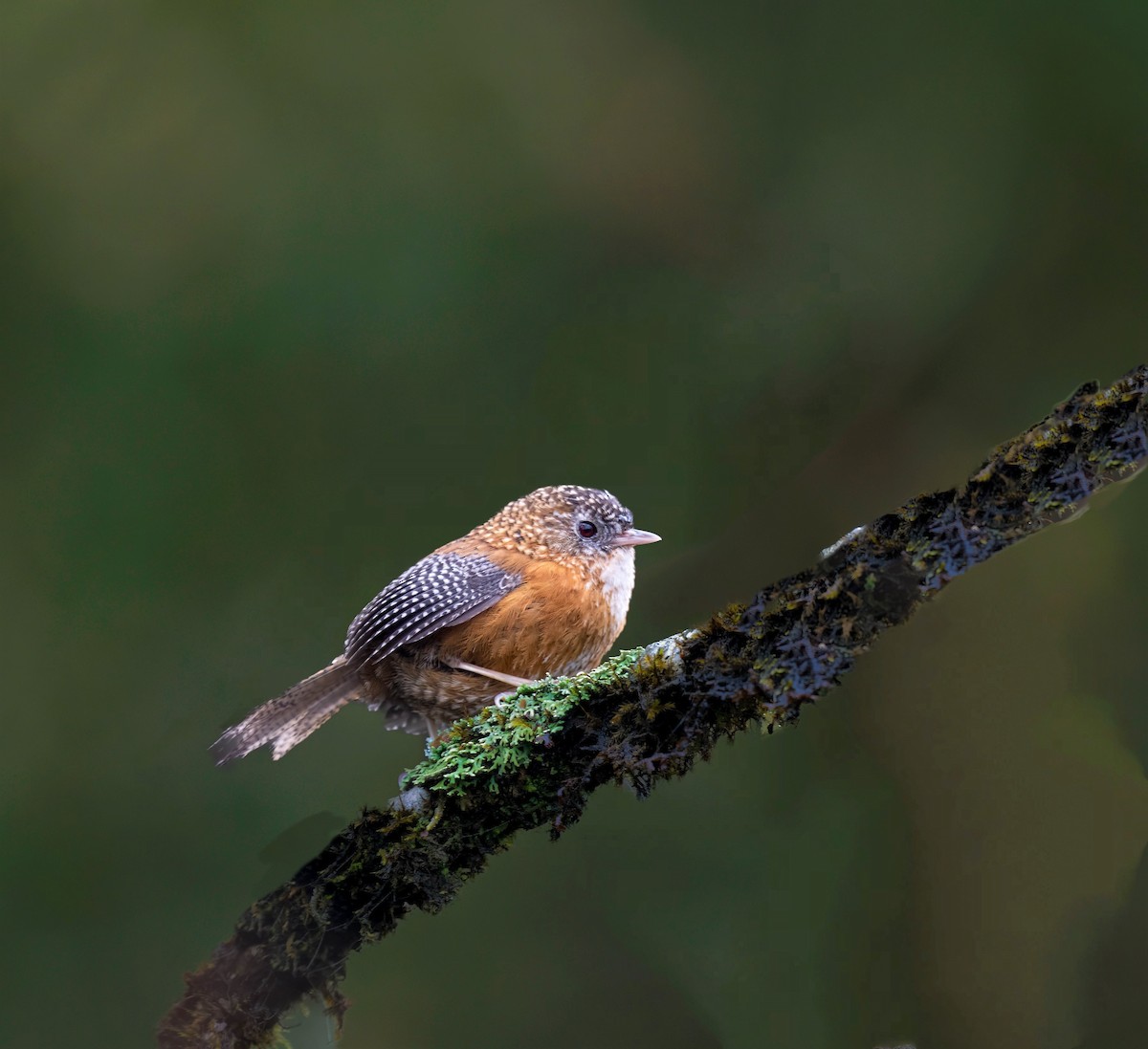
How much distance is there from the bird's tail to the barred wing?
130mm

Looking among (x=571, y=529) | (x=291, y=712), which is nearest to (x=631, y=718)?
(x=571, y=529)

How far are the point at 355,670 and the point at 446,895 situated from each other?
769 mm

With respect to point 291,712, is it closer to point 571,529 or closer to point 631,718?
point 571,529

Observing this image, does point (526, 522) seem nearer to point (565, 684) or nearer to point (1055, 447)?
point (565, 684)

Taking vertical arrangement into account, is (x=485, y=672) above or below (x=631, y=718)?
above

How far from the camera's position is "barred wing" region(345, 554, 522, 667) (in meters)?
2.30

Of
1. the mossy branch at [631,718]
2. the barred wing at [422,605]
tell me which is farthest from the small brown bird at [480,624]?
the mossy branch at [631,718]

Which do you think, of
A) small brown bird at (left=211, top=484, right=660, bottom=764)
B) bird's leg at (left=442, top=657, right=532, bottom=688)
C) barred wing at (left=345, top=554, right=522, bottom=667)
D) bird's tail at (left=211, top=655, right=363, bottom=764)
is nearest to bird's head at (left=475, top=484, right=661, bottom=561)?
small brown bird at (left=211, top=484, right=660, bottom=764)

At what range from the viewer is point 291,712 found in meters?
2.51

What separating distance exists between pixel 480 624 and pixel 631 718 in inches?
32.2

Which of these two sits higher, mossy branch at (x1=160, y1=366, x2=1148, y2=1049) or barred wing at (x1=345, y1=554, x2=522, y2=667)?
barred wing at (x1=345, y1=554, x2=522, y2=667)

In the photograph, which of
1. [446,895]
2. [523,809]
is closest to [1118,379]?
[523,809]

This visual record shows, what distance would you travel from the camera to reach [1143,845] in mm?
1774

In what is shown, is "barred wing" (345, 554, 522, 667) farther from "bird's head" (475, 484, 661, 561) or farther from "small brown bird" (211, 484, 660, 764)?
"bird's head" (475, 484, 661, 561)
